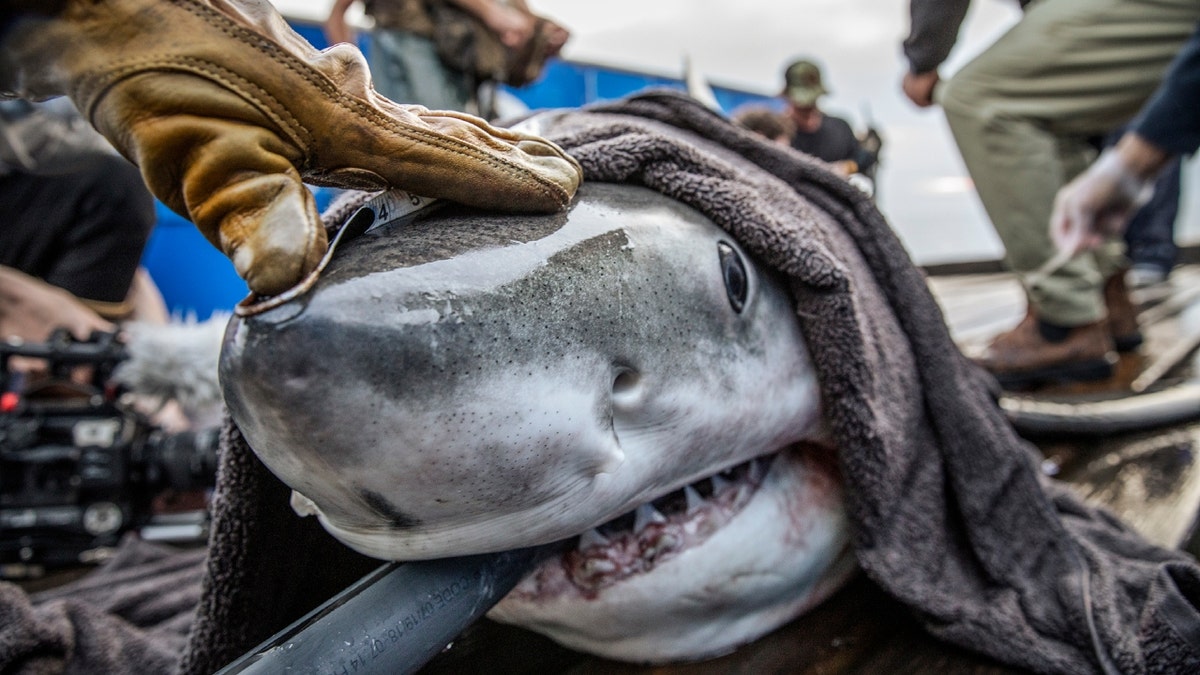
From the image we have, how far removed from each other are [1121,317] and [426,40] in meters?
2.22

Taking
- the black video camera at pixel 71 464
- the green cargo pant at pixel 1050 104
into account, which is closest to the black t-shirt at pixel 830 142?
the green cargo pant at pixel 1050 104

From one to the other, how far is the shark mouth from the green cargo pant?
157 cm

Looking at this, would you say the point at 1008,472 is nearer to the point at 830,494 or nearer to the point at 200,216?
the point at 830,494

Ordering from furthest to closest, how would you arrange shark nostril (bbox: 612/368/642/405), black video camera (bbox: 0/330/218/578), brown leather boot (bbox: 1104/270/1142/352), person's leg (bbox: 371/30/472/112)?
brown leather boot (bbox: 1104/270/1142/352), person's leg (bbox: 371/30/472/112), black video camera (bbox: 0/330/218/578), shark nostril (bbox: 612/368/642/405)

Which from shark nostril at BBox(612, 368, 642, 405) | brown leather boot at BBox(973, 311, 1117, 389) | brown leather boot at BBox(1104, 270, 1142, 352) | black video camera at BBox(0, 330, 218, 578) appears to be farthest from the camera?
brown leather boot at BBox(1104, 270, 1142, 352)

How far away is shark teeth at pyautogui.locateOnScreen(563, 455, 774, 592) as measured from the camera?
1.71 ft

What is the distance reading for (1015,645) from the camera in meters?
0.61

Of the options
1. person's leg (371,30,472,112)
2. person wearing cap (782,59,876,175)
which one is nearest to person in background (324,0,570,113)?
person's leg (371,30,472,112)

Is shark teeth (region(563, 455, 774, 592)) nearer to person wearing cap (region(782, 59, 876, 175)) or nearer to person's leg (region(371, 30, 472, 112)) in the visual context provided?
person's leg (region(371, 30, 472, 112))

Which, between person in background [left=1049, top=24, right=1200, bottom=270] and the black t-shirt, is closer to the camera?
person in background [left=1049, top=24, right=1200, bottom=270]

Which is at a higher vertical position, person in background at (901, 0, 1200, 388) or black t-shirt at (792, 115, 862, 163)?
person in background at (901, 0, 1200, 388)

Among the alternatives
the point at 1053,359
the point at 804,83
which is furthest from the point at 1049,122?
the point at 804,83

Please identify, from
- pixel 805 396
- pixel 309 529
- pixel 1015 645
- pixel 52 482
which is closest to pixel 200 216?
pixel 309 529

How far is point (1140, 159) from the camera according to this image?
42.0 inches
